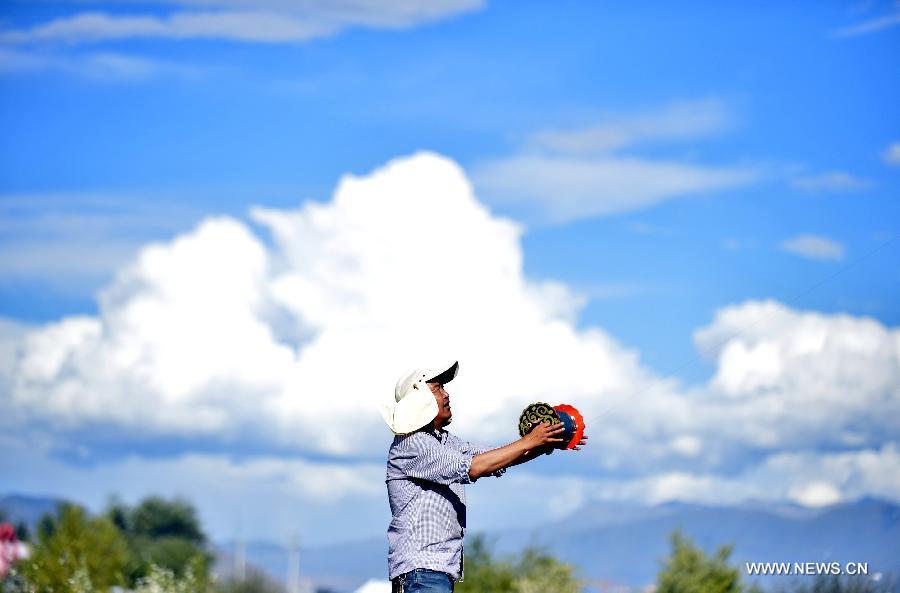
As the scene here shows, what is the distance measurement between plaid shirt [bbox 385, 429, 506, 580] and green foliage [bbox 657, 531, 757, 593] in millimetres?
41151

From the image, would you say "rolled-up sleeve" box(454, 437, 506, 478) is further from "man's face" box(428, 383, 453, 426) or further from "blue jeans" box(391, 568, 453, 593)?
"blue jeans" box(391, 568, 453, 593)

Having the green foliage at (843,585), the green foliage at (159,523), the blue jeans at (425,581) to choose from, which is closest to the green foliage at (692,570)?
the green foliage at (843,585)

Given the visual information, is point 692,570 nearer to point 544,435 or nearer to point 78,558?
point 78,558

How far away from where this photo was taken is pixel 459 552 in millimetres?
9180

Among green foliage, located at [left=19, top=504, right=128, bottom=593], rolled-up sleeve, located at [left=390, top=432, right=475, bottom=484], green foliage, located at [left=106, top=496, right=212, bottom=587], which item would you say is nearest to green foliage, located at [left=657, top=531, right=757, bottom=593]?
green foliage, located at [left=19, top=504, right=128, bottom=593]

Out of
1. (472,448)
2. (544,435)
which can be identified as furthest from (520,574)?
(544,435)

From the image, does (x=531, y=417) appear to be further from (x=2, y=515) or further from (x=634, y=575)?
(x=2, y=515)

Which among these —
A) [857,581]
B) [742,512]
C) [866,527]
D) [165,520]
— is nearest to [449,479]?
[857,581]

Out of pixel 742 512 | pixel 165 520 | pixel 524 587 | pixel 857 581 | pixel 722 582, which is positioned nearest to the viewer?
pixel 857 581

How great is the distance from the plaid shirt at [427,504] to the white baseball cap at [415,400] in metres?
0.09

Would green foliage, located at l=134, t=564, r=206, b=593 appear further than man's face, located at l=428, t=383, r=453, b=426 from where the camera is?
Yes

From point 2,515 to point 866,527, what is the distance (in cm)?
18208

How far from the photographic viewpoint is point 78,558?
49312 millimetres

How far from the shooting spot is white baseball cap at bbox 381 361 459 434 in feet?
30.6
